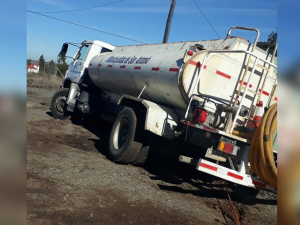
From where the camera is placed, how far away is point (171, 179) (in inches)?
260

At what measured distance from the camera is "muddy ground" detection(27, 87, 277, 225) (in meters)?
4.36

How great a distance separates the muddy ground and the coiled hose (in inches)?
30.7

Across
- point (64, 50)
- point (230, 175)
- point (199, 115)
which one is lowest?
point (230, 175)

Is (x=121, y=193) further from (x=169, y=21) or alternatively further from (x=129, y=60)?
(x=169, y=21)

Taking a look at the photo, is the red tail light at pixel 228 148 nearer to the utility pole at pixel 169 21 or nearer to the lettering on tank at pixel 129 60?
the lettering on tank at pixel 129 60

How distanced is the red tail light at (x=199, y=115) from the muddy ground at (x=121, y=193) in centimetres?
129

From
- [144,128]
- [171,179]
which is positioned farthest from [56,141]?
[171,179]

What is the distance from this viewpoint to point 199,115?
19.1 feet

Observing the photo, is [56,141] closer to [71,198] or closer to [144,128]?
[144,128]

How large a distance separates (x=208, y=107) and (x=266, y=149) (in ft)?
5.80

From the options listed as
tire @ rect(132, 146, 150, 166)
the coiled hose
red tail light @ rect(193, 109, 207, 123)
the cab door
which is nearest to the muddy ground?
tire @ rect(132, 146, 150, 166)

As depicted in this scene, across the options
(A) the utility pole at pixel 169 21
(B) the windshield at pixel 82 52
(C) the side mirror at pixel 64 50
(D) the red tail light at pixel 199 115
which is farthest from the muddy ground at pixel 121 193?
(A) the utility pole at pixel 169 21

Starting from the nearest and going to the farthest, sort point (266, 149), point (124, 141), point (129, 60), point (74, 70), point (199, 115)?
1. point (266, 149)
2. point (199, 115)
3. point (124, 141)
4. point (129, 60)
5. point (74, 70)

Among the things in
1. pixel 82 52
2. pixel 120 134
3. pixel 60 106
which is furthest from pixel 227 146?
pixel 60 106
